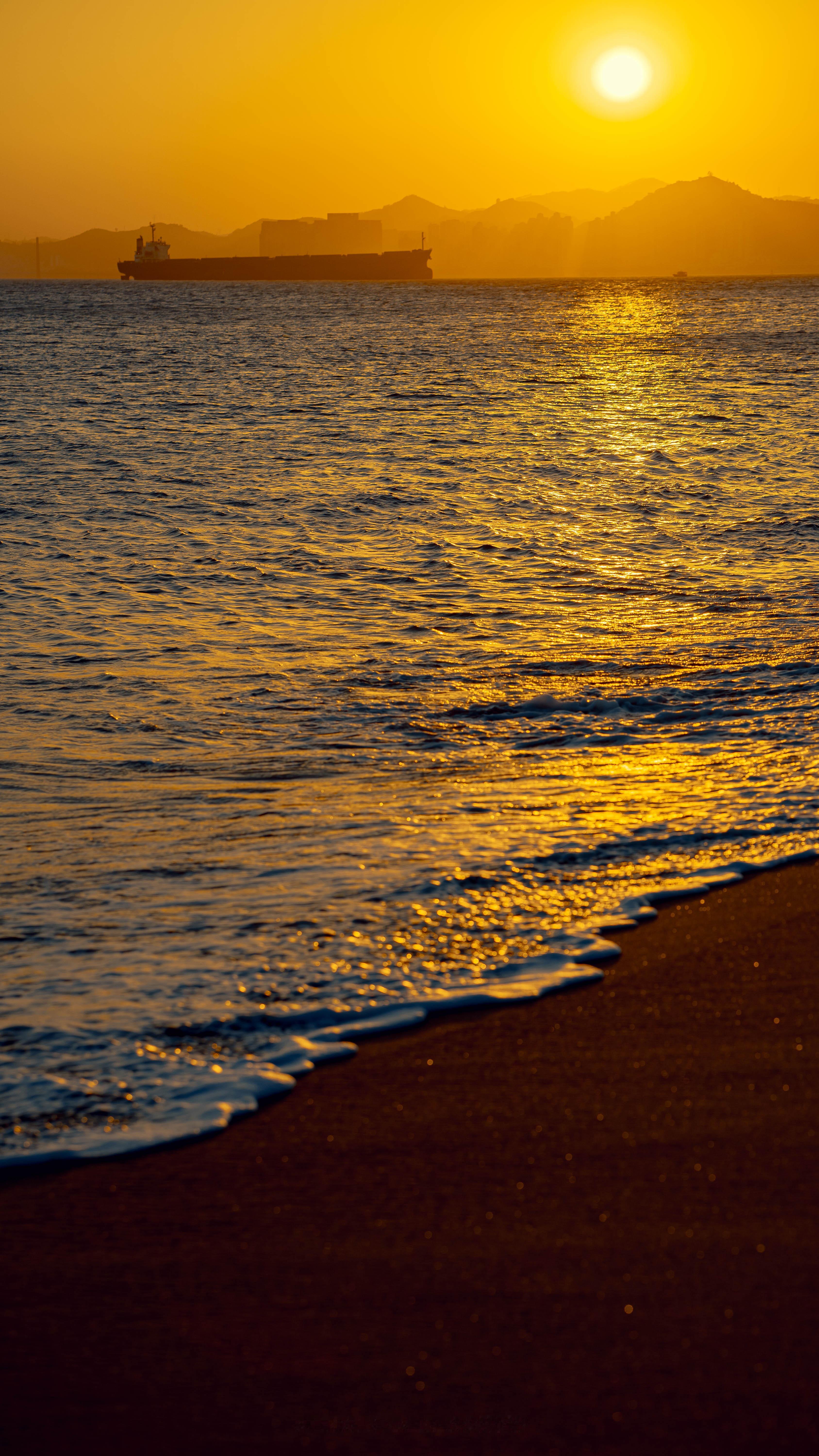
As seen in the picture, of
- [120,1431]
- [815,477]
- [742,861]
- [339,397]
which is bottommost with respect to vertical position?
[120,1431]

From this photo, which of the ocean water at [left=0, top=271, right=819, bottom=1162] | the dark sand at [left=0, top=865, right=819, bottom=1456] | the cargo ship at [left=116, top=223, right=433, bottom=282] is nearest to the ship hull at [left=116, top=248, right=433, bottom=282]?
the cargo ship at [left=116, top=223, right=433, bottom=282]

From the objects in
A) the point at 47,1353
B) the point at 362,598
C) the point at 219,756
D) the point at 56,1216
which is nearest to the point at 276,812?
the point at 219,756

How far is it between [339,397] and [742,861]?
83.7 ft

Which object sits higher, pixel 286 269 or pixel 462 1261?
pixel 286 269

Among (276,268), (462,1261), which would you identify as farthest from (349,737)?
(276,268)

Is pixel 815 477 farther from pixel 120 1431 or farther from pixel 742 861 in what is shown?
pixel 120 1431

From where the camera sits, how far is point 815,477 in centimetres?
1591

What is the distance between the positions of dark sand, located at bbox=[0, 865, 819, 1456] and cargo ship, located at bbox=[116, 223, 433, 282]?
165458 mm

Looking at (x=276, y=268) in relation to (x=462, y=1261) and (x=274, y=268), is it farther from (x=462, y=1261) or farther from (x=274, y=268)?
(x=462, y=1261)

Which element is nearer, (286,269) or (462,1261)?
(462,1261)

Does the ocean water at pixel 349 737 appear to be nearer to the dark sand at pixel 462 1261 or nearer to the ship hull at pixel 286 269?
the dark sand at pixel 462 1261

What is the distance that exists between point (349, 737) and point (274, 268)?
171976mm

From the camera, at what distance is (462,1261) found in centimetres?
222

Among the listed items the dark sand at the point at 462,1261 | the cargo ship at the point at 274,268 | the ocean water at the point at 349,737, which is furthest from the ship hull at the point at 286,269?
the dark sand at the point at 462,1261
